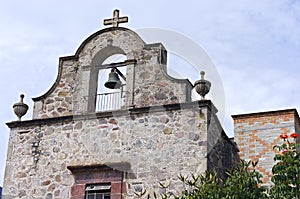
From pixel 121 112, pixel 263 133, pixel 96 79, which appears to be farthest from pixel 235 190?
pixel 96 79

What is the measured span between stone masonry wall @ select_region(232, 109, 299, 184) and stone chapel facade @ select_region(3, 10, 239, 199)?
367mm

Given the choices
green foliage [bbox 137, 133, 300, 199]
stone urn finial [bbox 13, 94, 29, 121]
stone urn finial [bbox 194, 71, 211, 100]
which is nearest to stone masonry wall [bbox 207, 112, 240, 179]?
stone urn finial [bbox 194, 71, 211, 100]

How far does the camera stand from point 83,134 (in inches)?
599

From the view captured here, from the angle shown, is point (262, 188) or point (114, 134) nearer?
point (262, 188)

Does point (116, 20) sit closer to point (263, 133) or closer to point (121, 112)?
point (121, 112)

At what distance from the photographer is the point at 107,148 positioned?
14883mm

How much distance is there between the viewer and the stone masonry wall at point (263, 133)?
15.9m

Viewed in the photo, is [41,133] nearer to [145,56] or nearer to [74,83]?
[74,83]

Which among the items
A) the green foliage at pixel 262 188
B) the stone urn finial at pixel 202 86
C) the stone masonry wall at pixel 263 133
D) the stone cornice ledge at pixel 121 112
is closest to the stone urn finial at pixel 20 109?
the stone cornice ledge at pixel 121 112

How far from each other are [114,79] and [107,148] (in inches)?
67.2

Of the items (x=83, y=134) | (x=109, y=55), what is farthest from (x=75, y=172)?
(x=109, y=55)

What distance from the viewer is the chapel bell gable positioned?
15.2 meters

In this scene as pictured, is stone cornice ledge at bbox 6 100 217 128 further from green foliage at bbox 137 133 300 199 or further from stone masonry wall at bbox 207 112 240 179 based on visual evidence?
green foliage at bbox 137 133 300 199

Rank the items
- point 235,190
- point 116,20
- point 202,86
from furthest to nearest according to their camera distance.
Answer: point 116,20
point 202,86
point 235,190
